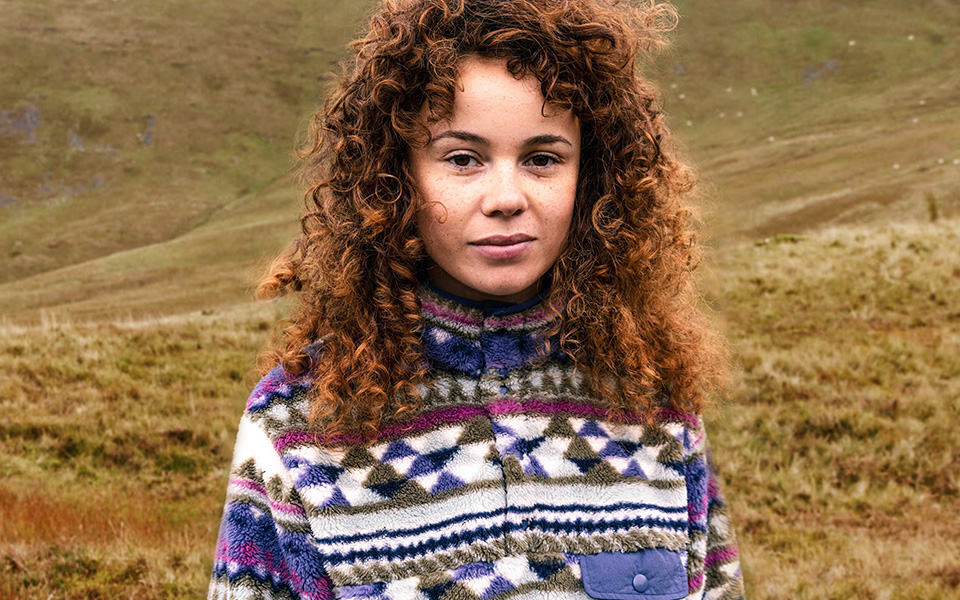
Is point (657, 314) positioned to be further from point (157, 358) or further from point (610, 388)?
point (157, 358)

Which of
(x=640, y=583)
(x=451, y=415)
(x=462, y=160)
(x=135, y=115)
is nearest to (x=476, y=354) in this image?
(x=451, y=415)

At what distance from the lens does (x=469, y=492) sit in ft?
7.42

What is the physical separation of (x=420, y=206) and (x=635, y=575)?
46.4 inches

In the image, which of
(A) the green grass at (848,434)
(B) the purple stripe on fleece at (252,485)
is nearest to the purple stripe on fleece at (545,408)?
(B) the purple stripe on fleece at (252,485)

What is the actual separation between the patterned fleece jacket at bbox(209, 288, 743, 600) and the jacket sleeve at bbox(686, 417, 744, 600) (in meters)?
0.07

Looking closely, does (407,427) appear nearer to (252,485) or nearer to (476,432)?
(476,432)

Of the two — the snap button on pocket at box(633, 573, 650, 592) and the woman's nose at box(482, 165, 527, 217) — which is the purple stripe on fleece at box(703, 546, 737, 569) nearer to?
the snap button on pocket at box(633, 573, 650, 592)

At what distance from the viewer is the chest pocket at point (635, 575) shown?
7.49ft

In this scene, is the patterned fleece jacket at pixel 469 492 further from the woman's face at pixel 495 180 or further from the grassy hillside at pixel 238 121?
the grassy hillside at pixel 238 121

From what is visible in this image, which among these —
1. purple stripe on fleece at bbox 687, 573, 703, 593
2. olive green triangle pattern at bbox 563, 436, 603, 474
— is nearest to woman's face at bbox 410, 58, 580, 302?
olive green triangle pattern at bbox 563, 436, 603, 474

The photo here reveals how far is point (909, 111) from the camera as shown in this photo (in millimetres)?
67312

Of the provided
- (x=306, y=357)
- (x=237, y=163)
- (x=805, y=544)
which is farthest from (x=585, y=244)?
(x=237, y=163)

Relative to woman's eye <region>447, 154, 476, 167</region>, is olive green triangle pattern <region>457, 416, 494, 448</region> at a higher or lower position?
lower

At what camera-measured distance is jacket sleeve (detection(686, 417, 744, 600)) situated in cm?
258
